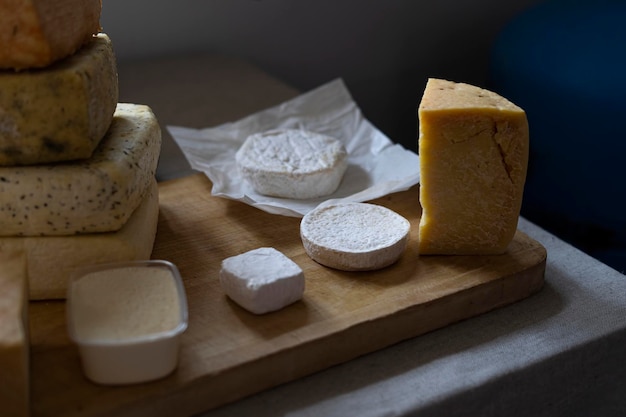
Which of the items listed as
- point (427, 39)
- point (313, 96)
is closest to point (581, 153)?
point (313, 96)

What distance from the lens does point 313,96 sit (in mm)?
1771

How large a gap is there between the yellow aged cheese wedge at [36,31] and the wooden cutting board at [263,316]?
329mm

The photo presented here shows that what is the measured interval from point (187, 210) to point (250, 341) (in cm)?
42

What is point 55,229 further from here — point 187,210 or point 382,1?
point 382,1

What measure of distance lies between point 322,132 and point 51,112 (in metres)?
0.78

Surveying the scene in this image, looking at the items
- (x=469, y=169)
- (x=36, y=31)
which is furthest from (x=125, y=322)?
(x=469, y=169)

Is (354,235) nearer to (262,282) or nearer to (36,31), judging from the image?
(262,282)

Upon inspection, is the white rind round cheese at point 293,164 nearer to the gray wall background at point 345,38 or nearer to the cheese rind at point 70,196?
the cheese rind at point 70,196

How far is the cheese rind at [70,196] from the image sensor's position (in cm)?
99

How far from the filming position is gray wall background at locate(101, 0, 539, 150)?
200cm

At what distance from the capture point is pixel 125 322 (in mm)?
→ 885

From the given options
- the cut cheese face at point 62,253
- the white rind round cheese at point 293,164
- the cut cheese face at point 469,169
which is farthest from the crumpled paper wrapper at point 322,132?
the cut cheese face at point 62,253

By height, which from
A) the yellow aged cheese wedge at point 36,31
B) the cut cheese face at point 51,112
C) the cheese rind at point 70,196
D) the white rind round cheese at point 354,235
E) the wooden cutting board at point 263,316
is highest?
the yellow aged cheese wedge at point 36,31

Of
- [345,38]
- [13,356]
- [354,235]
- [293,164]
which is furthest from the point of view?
[345,38]
